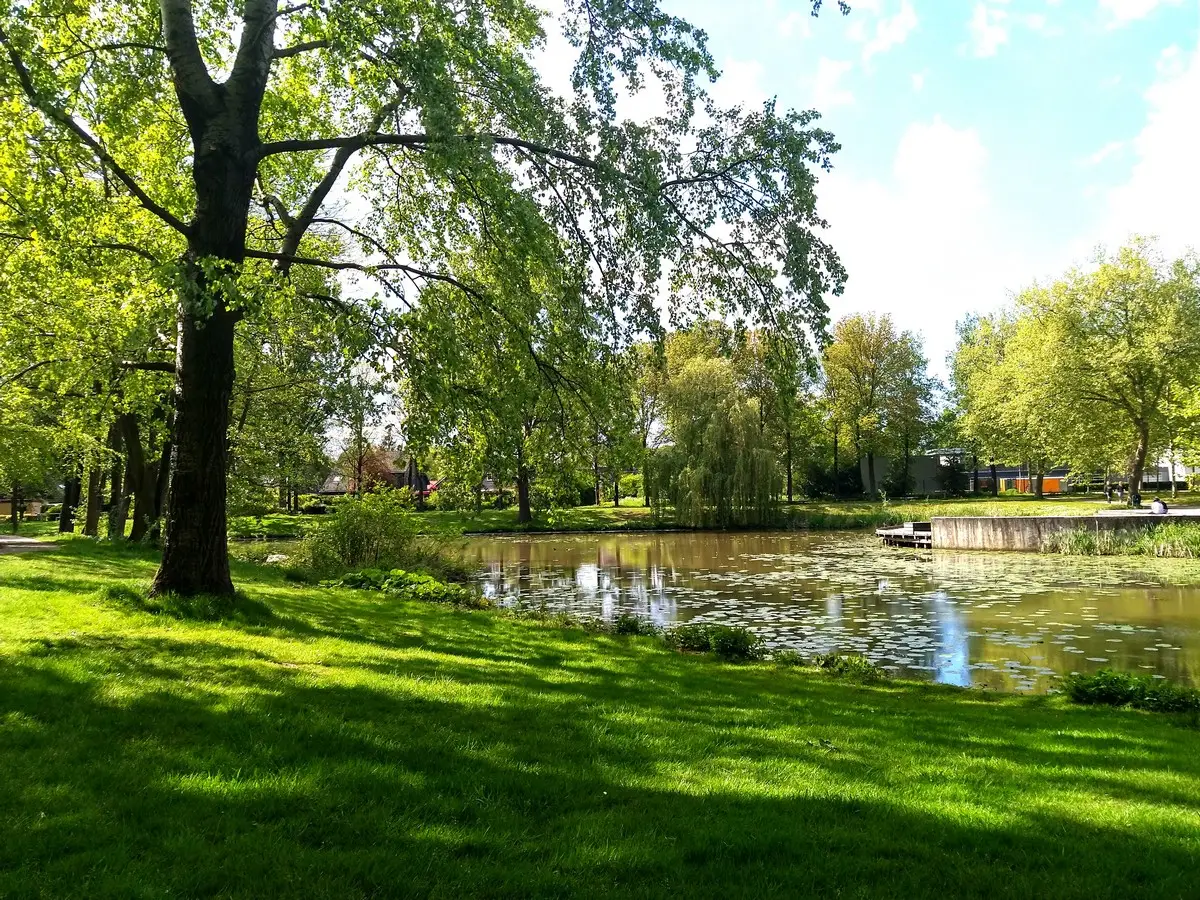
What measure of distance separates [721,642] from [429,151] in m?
7.01

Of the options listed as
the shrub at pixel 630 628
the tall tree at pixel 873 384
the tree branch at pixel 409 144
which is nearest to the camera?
the tree branch at pixel 409 144

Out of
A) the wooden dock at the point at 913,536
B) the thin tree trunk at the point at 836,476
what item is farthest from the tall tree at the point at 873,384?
the wooden dock at the point at 913,536

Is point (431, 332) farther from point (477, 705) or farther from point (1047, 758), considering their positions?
point (1047, 758)

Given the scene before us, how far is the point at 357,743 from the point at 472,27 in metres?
7.42

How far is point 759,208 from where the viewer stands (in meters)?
9.40

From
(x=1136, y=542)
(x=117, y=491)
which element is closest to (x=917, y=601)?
(x=1136, y=542)

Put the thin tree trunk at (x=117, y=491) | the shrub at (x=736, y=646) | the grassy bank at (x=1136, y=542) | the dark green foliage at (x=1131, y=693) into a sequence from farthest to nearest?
the grassy bank at (x=1136, y=542) < the thin tree trunk at (x=117, y=491) < the shrub at (x=736, y=646) < the dark green foliage at (x=1131, y=693)

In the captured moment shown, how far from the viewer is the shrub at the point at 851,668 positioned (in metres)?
9.14

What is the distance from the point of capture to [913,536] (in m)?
29.6

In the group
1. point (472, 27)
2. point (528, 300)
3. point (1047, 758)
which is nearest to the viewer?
point (1047, 758)

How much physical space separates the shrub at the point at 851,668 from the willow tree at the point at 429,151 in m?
4.26

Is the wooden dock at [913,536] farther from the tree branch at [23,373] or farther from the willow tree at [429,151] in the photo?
the tree branch at [23,373]

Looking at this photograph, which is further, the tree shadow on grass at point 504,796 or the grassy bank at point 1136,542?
the grassy bank at point 1136,542

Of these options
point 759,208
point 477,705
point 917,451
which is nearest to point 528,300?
point 759,208
